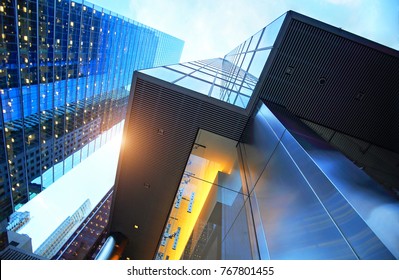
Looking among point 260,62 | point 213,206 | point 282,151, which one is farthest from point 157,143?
point 282,151

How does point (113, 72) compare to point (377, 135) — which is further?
point (113, 72)

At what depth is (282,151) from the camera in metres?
3.31

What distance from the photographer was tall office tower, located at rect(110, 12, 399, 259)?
1960 millimetres

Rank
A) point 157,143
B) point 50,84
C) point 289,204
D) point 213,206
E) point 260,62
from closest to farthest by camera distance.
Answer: point 289,204, point 213,206, point 260,62, point 157,143, point 50,84

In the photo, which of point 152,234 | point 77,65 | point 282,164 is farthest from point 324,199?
point 77,65

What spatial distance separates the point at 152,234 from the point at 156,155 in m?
6.36

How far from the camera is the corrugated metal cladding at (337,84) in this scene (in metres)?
5.11

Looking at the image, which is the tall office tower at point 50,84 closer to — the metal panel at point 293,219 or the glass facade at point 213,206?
the glass facade at point 213,206

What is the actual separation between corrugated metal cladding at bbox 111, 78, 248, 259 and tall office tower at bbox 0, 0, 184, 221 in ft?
82.2

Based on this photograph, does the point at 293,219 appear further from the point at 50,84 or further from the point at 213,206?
the point at 50,84

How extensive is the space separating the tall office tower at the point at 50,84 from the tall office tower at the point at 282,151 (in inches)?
1062

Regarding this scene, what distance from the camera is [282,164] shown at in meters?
3.11

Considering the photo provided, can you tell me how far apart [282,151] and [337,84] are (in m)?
3.59
